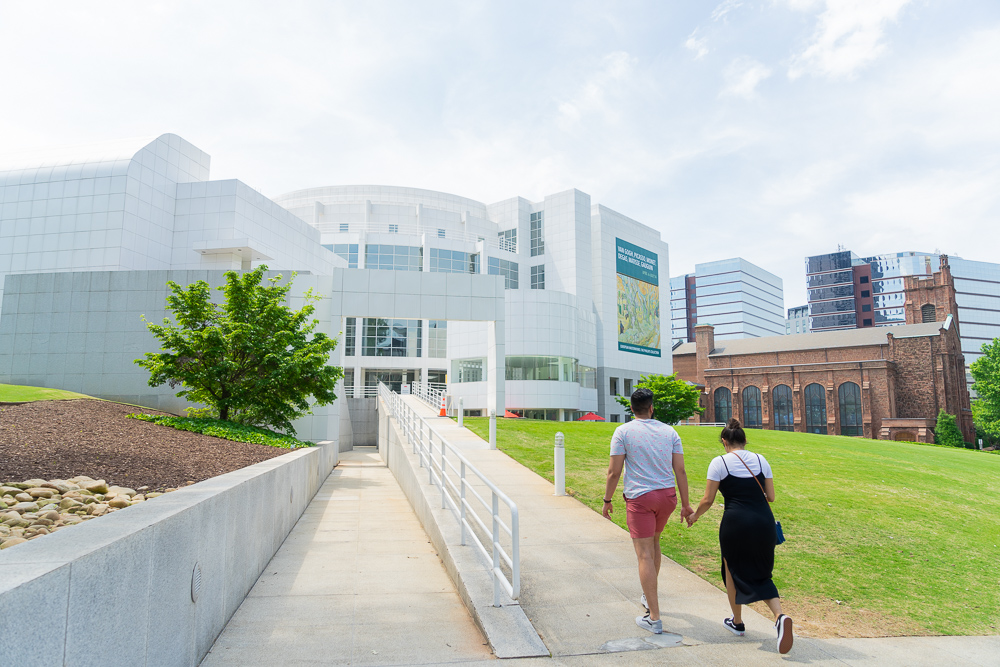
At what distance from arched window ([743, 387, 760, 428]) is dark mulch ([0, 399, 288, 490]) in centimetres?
6634

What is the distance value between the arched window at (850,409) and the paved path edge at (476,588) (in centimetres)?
6402

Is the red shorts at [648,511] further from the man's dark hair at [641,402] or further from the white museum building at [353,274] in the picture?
the white museum building at [353,274]

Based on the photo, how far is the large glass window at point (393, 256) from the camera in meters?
55.8

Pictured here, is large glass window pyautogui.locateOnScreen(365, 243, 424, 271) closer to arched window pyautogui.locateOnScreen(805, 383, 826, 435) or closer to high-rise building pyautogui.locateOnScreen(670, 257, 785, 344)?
arched window pyautogui.locateOnScreen(805, 383, 826, 435)

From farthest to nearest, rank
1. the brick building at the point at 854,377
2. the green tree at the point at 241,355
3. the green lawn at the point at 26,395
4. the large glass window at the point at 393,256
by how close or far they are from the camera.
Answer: the brick building at the point at 854,377 → the large glass window at the point at 393,256 → the green lawn at the point at 26,395 → the green tree at the point at 241,355

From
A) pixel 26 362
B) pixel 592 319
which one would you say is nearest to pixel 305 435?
pixel 26 362

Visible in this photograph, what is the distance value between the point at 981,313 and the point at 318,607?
149 metres

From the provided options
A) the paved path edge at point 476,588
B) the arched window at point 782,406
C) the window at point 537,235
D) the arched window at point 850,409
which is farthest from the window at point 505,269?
the paved path edge at point 476,588

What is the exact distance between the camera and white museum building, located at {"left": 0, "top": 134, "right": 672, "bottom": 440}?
77.4 feet

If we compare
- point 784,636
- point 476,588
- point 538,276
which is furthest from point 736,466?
point 538,276

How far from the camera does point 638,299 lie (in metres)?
64.1

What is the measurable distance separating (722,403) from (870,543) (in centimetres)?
6772

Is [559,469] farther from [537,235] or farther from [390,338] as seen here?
[537,235]

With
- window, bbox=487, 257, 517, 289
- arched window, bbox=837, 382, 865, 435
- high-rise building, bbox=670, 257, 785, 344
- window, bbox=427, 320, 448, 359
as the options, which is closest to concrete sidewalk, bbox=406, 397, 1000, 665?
window, bbox=427, 320, 448, 359
